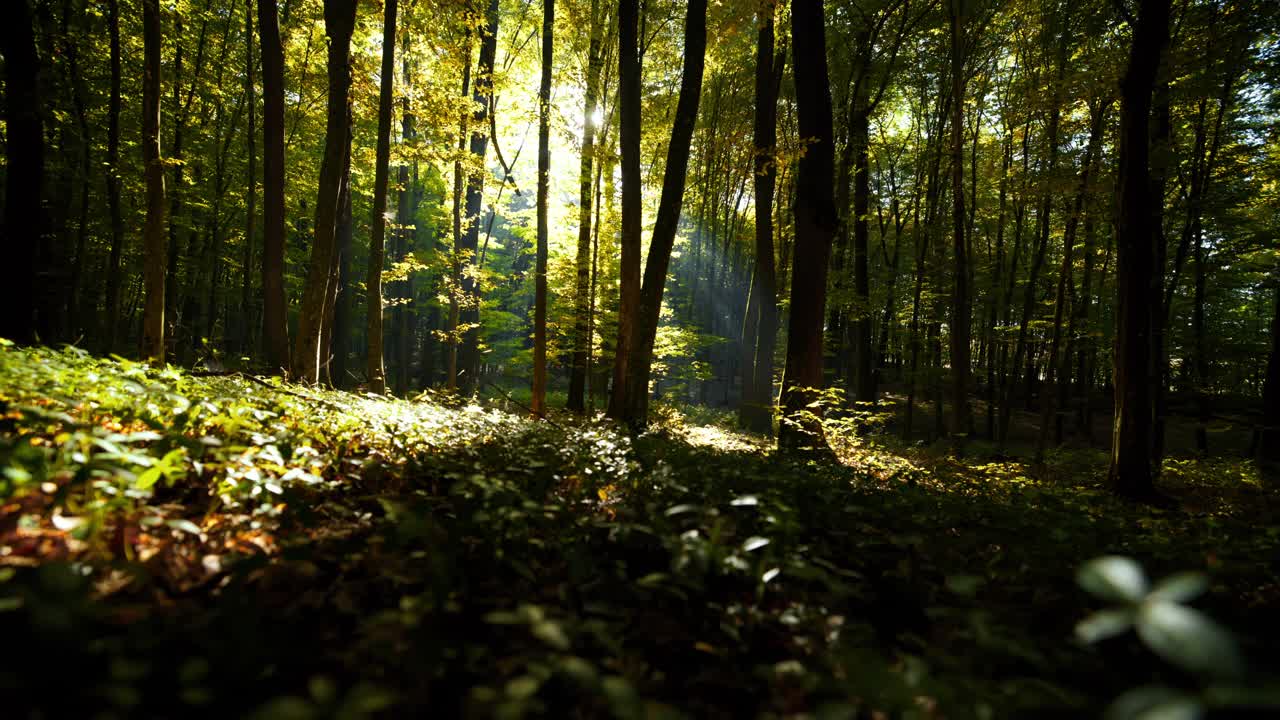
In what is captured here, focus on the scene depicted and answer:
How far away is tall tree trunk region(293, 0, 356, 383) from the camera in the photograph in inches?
280

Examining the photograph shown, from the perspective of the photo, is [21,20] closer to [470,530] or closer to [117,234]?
[117,234]

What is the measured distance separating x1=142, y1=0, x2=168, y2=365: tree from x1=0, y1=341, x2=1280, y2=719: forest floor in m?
3.34

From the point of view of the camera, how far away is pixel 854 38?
13.6m

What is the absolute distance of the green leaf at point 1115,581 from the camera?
95 cm

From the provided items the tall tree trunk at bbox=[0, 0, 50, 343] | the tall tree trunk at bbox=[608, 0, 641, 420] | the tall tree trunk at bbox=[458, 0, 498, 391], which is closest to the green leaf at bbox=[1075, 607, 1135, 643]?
the tall tree trunk at bbox=[608, 0, 641, 420]

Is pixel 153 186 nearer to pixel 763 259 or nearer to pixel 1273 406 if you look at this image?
pixel 763 259

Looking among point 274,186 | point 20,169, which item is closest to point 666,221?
point 274,186

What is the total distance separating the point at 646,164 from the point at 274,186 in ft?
39.9

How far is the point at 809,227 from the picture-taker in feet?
24.5

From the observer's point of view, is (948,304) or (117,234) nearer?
(117,234)

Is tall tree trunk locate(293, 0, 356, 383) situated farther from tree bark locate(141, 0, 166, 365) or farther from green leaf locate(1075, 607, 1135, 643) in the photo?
green leaf locate(1075, 607, 1135, 643)

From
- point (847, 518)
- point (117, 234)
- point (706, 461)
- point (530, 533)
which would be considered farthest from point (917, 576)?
point (117, 234)

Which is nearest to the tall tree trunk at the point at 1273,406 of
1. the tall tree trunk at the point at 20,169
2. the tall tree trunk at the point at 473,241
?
the tall tree trunk at the point at 473,241

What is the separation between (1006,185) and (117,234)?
76.2ft
